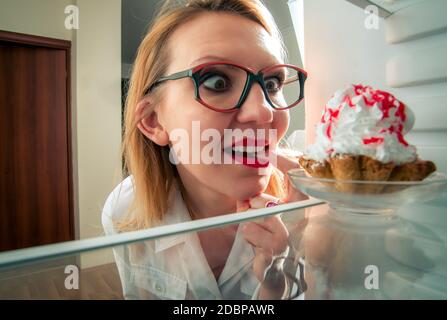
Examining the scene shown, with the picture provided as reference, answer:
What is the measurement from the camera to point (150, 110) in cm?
63

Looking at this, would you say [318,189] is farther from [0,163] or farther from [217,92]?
[0,163]

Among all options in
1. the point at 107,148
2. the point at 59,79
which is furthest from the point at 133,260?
the point at 59,79

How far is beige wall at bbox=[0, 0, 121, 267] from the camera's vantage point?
189 centimetres

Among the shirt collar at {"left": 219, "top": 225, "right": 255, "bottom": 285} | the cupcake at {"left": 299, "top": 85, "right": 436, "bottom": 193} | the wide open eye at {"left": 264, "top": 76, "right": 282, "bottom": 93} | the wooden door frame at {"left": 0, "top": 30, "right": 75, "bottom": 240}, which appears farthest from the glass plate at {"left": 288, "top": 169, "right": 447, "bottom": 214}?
the wooden door frame at {"left": 0, "top": 30, "right": 75, "bottom": 240}

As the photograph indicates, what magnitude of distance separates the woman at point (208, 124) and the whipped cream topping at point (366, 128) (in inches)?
5.3

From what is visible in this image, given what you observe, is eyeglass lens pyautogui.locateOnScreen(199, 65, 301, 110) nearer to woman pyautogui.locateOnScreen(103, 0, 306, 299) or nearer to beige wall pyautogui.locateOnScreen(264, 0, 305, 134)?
woman pyautogui.locateOnScreen(103, 0, 306, 299)

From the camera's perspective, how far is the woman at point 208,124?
1.18 ft

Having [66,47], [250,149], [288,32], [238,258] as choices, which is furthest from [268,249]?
[66,47]

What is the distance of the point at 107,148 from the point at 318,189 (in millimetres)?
2019

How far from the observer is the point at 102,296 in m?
0.21

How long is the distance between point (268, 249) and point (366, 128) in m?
0.22

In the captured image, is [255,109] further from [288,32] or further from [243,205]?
[288,32]

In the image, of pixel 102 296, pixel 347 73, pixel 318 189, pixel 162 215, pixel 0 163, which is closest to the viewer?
pixel 102 296

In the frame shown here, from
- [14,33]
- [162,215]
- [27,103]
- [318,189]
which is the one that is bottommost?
[162,215]
